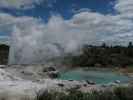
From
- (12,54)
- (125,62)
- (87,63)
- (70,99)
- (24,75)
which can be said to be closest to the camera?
(70,99)

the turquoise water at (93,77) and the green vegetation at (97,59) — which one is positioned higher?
the green vegetation at (97,59)

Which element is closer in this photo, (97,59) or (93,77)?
(93,77)

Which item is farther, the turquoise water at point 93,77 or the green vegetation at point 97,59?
the green vegetation at point 97,59

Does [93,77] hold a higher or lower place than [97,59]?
lower

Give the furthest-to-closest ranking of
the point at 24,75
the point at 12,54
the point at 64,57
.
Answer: the point at 64,57, the point at 12,54, the point at 24,75

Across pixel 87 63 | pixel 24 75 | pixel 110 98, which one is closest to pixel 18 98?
pixel 110 98

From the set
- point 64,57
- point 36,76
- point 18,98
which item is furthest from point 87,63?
point 18,98

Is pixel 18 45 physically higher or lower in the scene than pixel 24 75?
higher

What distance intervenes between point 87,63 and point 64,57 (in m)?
12.0

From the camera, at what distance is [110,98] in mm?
11242

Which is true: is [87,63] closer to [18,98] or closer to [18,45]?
[18,45]

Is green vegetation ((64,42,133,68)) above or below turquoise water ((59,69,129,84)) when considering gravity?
above

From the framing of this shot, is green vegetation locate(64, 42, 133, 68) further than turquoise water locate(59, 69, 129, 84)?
Yes

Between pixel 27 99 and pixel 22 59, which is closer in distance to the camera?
pixel 27 99
